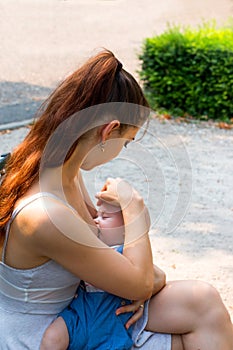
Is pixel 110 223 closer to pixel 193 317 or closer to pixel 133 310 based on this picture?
pixel 133 310

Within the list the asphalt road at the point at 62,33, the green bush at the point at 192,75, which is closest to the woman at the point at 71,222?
the asphalt road at the point at 62,33

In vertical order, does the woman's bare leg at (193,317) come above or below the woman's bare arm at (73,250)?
below

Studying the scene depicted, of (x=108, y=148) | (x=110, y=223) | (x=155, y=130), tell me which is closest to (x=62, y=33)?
(x=155, y=130)

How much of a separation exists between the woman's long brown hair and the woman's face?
70mm

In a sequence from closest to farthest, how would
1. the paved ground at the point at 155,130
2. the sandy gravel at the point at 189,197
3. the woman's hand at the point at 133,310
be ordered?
the woman's hand at the point at 133,310 < the sandy gravel at the point at 189,197 < the paved ground at the point at 155,130

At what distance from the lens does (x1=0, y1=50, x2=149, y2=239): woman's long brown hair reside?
220 cm

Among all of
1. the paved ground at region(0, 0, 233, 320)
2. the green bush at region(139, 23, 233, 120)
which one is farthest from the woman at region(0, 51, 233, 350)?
the green bush at region(139, 23, 233, 120)

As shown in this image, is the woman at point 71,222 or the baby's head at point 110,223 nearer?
the woman at point 71,222

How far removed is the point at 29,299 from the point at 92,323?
0.23 m

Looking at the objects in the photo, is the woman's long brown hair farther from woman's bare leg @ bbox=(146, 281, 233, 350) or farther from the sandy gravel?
woman's bare leg @ bbox=(146, 281, 233, 350)

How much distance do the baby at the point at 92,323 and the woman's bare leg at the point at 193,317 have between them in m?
0.12

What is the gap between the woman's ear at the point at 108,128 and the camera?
7.19 feet

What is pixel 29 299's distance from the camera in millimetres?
2320

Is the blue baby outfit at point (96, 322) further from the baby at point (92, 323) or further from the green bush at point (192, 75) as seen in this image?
the green bush at point (192, 75)
